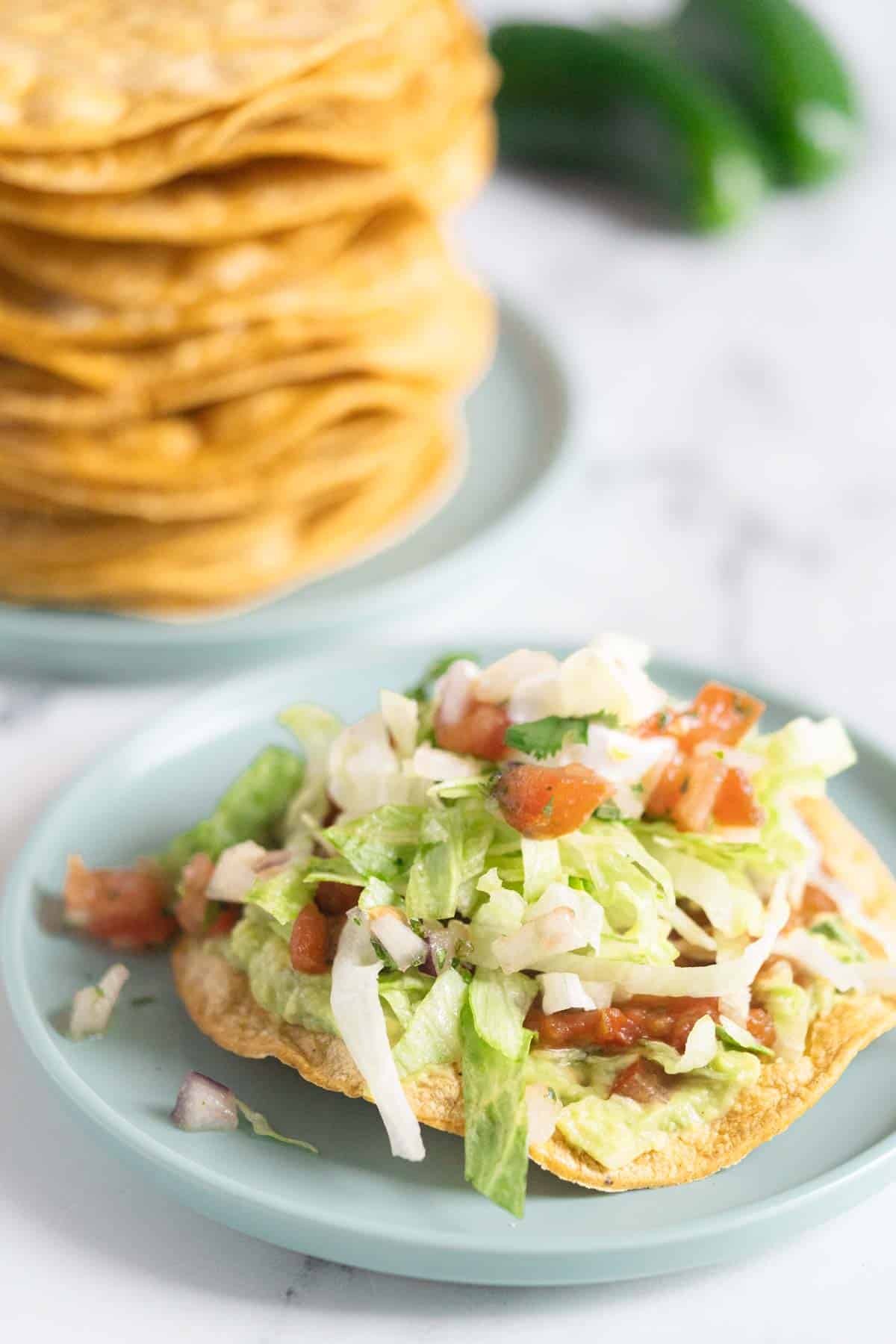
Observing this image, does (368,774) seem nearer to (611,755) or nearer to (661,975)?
(611,755)

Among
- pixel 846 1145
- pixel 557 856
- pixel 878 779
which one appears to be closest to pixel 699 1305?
pixel 846 1145

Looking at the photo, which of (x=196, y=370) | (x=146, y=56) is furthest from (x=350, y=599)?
(x=146, y=56)

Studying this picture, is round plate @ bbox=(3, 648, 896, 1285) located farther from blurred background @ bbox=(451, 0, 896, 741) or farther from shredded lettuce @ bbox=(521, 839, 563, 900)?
blurred background @ bbox=(451, 0, 896, 741)

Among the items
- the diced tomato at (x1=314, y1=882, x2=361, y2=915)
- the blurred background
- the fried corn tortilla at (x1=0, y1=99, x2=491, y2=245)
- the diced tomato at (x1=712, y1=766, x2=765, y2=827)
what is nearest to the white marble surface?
the blurred background

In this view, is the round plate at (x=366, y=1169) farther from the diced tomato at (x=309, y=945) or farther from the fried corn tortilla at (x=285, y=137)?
the fried corn tortilla at (x=285, y=137)

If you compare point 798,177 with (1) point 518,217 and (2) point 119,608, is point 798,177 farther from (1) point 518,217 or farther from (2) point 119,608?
(2) point 119,608
